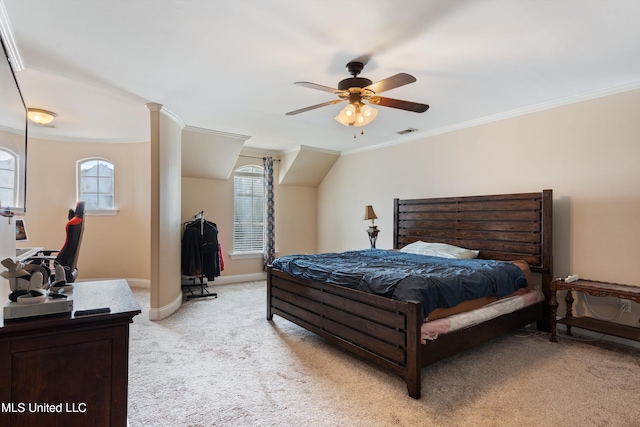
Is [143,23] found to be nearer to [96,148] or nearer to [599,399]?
[599,399]

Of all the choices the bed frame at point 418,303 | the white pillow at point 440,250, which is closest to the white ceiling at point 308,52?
the bed frame at point 418,303

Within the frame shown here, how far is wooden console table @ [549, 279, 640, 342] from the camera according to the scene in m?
2.88

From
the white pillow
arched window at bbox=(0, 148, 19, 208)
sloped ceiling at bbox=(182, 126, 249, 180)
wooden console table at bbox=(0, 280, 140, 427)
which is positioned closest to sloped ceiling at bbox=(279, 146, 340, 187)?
sloped ceiling at bbox=(182, 126, 249, 180)

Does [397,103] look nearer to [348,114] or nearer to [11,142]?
[348,114]

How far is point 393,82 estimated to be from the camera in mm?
2447

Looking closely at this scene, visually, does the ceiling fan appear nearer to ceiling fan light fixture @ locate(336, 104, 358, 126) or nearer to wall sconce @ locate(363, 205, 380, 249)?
ceiling fan light fixture @ locate(336, 104, 358, 126)

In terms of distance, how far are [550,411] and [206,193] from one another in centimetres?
531

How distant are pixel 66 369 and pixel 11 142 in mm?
1238

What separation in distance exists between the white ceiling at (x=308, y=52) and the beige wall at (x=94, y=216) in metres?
1.67

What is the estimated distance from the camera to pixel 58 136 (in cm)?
546

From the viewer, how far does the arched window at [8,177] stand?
5.21 ft

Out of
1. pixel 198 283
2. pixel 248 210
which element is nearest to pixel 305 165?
pixel 248 210

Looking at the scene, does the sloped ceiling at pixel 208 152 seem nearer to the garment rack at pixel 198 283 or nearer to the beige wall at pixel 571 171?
the garment rack at pixel 198 283

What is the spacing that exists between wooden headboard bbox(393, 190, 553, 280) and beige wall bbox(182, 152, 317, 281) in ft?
7.83
